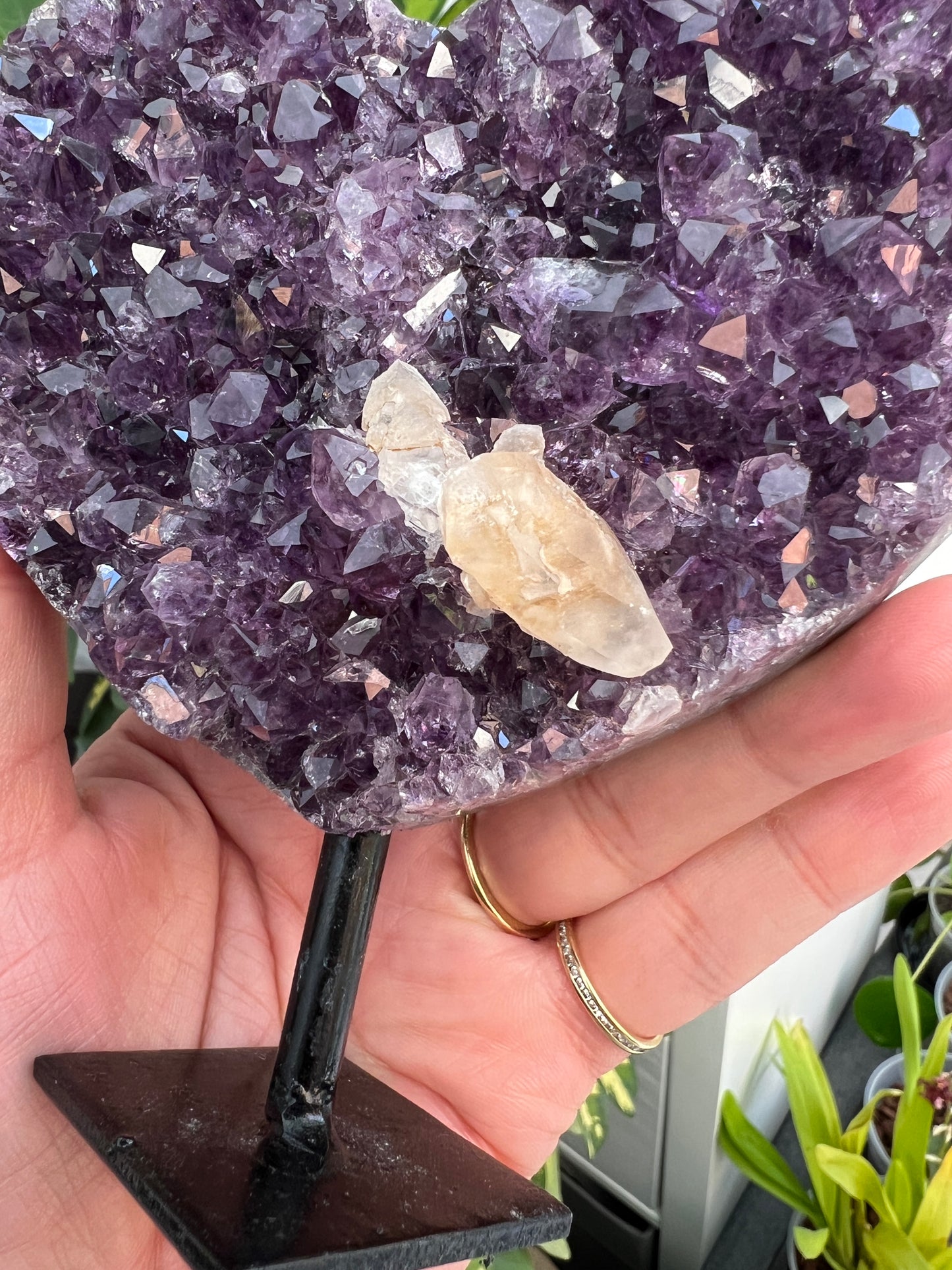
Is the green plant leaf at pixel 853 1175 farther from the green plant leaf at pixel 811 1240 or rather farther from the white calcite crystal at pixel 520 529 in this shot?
the white calcite crystal at pixel 520 529

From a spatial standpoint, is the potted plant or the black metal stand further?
the potted plant

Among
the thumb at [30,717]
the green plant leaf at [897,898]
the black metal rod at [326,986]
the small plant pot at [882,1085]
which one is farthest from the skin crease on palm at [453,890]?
the green plant leaf at [897,898]

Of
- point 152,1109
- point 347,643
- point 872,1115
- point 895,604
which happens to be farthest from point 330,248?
point 872,1115

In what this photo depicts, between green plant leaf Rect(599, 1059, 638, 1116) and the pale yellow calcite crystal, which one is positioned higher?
the pale yellow calcite crystal

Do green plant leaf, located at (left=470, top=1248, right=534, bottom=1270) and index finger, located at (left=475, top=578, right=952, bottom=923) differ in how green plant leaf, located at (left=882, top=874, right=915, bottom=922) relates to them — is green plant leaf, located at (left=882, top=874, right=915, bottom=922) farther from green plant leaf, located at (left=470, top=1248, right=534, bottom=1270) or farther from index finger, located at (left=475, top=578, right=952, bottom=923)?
index finger, located at (left=475, top=578, right=952, bottom=923)

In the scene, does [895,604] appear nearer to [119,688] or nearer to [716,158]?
[716,158]

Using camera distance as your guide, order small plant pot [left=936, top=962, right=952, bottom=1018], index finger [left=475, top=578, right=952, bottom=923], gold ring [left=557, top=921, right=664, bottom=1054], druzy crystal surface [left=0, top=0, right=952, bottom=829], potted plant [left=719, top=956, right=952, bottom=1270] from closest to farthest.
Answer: druzy crystal surface [left=0, top=0, right=952, bottom=829], index finger [left=475, top=578, right=952, bottom=923], gold ring [left=557, top=921, right=664, bottom=1054], potted plant [left=719, top=956, right=952, bottom=1270], small plant pot [left=936, top=962, right=952, bottom=1018]

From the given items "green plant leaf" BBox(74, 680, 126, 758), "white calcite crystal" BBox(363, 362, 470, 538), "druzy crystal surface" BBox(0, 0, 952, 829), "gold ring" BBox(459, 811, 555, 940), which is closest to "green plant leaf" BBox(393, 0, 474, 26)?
"druzy crystal surface" BBox(0, 0, 952, 829)

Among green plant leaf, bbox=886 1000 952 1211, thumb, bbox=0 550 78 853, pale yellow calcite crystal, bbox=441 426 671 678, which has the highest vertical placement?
pale yellow calcite crystal, bbox=441 426 671 678

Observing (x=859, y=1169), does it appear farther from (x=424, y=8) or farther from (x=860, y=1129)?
(x=424, y=8)
